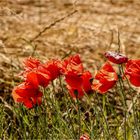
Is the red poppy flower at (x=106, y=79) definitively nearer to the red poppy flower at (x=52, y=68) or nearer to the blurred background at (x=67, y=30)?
the red poppy flower at (x=52, y=68)

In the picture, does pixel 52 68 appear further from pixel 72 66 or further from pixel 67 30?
pixel 67 30

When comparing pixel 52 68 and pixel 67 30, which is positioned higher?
pixel 52 68

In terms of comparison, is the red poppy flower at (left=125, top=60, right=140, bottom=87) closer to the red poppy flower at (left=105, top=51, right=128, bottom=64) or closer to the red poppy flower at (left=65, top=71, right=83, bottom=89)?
the red poppy flower at (left=105, top=51, right=128, bottom=64)

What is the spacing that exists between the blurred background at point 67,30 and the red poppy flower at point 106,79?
120cm

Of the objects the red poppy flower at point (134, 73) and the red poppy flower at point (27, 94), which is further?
the red poppy flower at point (27, 94)

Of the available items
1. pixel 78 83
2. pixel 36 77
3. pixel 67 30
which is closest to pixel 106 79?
pixel 78 83

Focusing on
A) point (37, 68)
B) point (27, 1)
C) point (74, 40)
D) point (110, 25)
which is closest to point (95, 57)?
point (74, 40)

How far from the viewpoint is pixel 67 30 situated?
154 inches

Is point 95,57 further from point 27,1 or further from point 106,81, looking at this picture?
point 106,81

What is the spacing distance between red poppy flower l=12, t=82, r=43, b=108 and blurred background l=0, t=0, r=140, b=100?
1.04m

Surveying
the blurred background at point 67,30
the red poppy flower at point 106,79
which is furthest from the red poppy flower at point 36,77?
the blurred background at point 67,30

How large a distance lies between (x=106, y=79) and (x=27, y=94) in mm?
223

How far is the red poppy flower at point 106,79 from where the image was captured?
1715mm

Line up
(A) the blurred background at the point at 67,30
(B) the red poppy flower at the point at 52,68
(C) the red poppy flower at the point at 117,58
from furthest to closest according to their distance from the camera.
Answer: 1. (A) the blurred background at the point at 67,30
2. (B) the red poppy flower at the point at 52,68
3. (C) the red poppy flower at the point at 117,58
